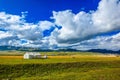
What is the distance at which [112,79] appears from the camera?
55469mm

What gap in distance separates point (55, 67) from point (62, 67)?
2672mm

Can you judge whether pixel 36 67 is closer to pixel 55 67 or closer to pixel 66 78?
pixel 55 67

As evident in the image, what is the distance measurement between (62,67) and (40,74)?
43.3 feet

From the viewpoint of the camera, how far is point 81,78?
189 ft

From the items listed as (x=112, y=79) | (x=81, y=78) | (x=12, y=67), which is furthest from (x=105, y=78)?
(x=12, y=67)

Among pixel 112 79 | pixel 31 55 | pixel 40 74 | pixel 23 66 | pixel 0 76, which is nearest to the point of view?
pixel 112 79

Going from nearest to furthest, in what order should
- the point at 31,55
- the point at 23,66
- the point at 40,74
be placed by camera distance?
1. the point at 40,74
2. the point at 23,66
3. the point at 31,55

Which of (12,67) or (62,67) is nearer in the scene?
(12,67)

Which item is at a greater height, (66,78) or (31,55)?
(31,55)

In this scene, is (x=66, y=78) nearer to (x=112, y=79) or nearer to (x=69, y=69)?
(x=112, y=79)

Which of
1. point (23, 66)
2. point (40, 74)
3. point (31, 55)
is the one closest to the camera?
point (40, 74)

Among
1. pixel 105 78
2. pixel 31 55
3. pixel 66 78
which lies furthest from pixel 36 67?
pixel 31 55

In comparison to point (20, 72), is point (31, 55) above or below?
above

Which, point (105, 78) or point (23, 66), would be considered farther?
point (23, 66)
